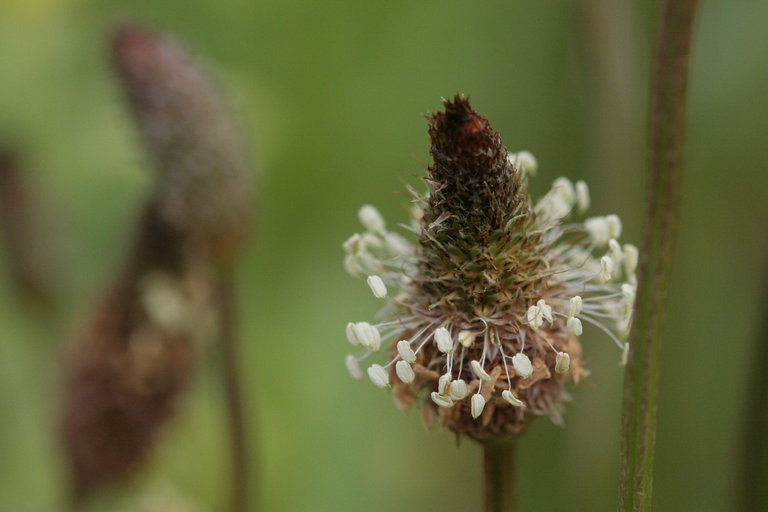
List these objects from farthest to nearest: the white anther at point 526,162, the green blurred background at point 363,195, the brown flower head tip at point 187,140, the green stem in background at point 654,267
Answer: the green blurred background at point 363,195, the brown flower head tip at point 187,140, the white anther at point 526,162, the green stem in background at point 654,267

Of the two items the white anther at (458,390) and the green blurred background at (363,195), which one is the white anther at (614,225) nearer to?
the white anther at (458,390)

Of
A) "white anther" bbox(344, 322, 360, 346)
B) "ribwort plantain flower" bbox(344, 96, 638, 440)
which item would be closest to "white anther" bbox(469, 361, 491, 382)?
"ribwort plantain flower" bbox(344, 96, 638, 440)

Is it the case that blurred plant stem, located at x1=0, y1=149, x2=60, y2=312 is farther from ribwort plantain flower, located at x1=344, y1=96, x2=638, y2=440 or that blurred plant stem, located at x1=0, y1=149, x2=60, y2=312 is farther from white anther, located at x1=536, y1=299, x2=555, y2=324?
white anther, located at x1=536, y1=299, x2=555, y2=324

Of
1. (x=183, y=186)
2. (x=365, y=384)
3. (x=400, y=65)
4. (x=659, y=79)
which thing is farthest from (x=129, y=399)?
(x=400, y=65)

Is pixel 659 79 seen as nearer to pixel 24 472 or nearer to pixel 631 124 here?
pixel 631 124

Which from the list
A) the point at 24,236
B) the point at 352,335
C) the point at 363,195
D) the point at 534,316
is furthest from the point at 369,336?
the point at 363,195

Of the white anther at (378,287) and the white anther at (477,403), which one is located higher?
the white anther at (378,287)

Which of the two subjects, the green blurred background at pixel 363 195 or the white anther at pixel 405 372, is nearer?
the white anther at pixel 405 372

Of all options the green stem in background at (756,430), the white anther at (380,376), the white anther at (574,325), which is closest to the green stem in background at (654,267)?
the white anther at (574,325)
